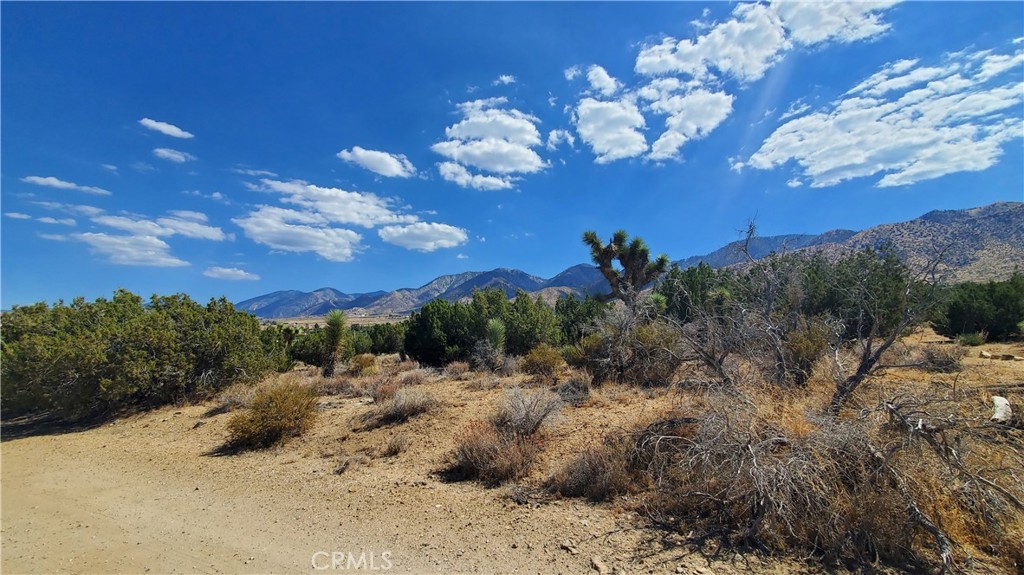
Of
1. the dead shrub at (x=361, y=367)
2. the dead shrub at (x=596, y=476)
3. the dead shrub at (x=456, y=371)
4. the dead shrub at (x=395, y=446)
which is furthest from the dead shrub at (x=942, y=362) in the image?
the dead shrub at (x=361, y=367)

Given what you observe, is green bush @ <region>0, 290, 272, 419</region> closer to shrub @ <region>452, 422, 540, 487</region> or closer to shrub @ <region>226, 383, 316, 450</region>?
shrub @ <region>226, 383, 316, 450</region>

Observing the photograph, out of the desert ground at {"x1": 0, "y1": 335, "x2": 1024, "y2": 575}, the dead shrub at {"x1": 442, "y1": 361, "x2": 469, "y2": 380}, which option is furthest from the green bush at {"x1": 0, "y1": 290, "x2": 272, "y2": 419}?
the dead shrub at {"x1": 442, "y1": 361, "x2": 469, "y2": 380}

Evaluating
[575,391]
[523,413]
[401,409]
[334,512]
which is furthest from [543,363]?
[334,512]

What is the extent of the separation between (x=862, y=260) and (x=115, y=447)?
1561cm

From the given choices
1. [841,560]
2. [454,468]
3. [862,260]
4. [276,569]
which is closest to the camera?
[841,560]

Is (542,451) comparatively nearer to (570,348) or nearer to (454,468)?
(454,468)

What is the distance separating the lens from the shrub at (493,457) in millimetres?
6223

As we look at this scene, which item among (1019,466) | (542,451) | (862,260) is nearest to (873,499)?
(1019,466)

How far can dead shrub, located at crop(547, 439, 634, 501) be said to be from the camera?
543 cm

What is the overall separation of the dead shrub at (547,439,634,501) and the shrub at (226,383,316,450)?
19.7 ft

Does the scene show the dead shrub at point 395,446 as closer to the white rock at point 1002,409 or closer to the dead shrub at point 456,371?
the dead shrub at point 456,371

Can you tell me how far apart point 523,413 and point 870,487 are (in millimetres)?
4772

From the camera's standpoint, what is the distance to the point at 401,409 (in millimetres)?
9492

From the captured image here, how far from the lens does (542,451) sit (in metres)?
6.99
